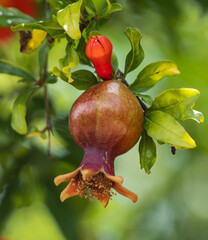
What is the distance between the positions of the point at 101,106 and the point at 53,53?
67.7 inches

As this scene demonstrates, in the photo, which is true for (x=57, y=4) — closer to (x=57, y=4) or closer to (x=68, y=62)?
(x=57, y=4)

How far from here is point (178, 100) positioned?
102cm

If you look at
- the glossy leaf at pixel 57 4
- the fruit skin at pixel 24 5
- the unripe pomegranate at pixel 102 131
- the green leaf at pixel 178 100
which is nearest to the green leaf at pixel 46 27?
the glossy leaf at pixel 57 4

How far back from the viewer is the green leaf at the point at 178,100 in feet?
3.32

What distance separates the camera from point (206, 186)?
369cm

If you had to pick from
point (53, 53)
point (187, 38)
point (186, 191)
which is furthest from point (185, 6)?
point (186, 191)

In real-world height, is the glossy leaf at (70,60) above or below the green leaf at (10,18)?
above

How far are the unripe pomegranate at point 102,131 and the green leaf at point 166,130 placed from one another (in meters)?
0.03

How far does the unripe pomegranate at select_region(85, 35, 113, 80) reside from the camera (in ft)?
3.38

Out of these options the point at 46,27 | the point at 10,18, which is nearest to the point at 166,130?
the point at 46,27

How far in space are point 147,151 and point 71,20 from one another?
1.24 feet

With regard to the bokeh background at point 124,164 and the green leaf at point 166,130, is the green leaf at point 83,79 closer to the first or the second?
the green leaf at point 166,130

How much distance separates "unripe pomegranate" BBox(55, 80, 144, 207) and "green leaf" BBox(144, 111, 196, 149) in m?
0.03

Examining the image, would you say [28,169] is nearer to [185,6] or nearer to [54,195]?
[54,195]
